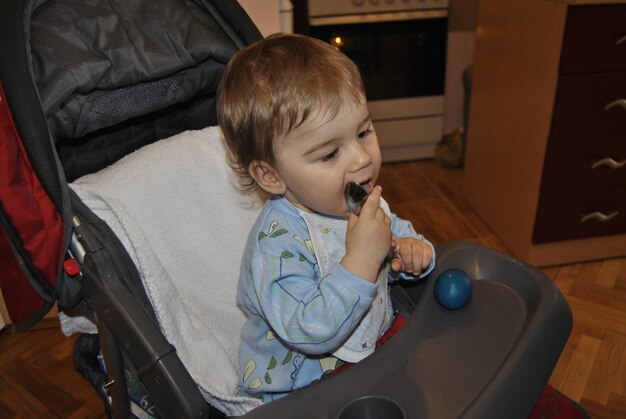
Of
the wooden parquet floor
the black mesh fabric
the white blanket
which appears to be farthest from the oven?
the white blanket

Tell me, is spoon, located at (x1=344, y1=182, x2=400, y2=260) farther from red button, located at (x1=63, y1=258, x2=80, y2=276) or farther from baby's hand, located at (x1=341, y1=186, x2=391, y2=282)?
red button, located at (x1=63, y1=258, x2=80, y2=276)

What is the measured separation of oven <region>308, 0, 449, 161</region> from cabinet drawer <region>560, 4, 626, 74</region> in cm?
91

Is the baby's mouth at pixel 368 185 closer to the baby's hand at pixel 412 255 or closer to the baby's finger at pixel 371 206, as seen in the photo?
the baby's finger at pixel 371 206

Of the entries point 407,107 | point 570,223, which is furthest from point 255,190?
point 407,107

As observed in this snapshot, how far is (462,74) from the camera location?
102 inches

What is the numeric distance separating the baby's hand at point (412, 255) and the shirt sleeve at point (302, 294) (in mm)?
148

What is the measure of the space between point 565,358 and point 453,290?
32.1 inches

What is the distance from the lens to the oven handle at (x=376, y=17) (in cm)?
229

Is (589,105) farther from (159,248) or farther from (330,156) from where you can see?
(159,248)

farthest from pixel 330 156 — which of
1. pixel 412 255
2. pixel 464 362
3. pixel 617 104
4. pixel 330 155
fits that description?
pixel 617 104

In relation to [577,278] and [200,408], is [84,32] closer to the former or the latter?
[200,408]

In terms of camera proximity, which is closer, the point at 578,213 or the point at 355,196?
the point at 355,196

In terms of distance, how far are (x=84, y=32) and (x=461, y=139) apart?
2015 mm

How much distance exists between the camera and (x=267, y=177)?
2.75 ft
